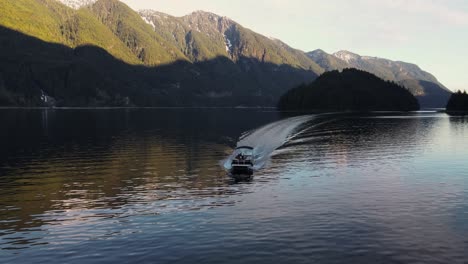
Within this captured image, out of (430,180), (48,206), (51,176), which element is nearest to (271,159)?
(430,180)

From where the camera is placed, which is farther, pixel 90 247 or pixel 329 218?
pixel 329 218

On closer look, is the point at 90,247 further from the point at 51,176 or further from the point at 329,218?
the point at 51,176

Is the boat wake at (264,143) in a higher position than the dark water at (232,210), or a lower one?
higher

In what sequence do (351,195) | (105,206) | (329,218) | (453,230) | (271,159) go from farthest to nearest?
1. (271,159)
2. (351,195)
3. (105,206)
4. (329,218)
5. (453,230)

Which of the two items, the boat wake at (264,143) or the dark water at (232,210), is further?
the boat wake at (264,143)

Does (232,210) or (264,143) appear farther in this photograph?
(264,143)

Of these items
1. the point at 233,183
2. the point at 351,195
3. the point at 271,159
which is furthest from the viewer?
the point at 271,159

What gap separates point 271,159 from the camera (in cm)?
10012

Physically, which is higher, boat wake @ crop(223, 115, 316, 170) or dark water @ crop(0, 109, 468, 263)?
boat wake @ crop(223, 115, 316, 170)

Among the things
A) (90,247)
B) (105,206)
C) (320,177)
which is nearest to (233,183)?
(320,177)

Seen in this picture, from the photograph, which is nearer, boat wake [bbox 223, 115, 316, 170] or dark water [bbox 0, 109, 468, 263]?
dark water [bbox 0, 109, 468, 263]

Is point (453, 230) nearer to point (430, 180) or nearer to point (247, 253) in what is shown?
point (247, 253)

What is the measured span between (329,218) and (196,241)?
1632cm

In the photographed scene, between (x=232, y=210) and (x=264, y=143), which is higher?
(x=264, y=143)
